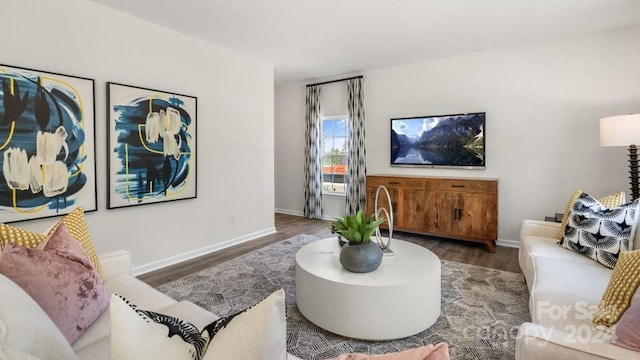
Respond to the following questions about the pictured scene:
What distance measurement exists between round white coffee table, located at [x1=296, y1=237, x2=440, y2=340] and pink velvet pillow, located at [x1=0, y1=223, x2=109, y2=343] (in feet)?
3.84

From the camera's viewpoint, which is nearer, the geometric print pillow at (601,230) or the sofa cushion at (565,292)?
the sofa cushion at (565,292)

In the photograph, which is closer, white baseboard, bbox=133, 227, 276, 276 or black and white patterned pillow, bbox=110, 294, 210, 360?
black and white patterned pillow, bbox=110, 294, 210, 360

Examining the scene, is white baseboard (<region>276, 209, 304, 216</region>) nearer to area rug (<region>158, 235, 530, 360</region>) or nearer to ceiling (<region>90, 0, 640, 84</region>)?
area rug (<region>158, 235, 530, 360</region>)

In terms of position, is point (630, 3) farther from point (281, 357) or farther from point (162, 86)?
point (162, 86)

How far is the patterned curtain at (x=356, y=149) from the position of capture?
531 centimetres

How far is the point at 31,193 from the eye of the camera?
100 inches

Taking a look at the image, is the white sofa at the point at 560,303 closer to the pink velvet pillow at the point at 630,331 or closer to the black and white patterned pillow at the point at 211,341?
the pink velvet pillow at the point at 630,331

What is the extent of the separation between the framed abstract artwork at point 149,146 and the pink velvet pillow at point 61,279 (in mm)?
1803

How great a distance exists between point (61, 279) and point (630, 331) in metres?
2.00

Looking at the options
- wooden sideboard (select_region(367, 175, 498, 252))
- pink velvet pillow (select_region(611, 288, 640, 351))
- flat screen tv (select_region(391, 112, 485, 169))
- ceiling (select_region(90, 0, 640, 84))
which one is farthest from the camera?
flat screen tv (select_region(391, 112, 485, 169))

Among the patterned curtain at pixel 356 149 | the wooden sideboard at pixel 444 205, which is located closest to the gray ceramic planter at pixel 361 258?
the wooden sideboard at pixel 444 205

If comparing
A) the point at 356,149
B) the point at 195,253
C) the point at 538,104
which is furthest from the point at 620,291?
the point at 356,149

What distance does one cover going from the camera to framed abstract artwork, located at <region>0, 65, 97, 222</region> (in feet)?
7.95

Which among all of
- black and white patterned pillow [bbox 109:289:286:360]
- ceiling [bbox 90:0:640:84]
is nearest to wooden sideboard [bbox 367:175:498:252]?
ceiling [bbox 90:0:640:84]
